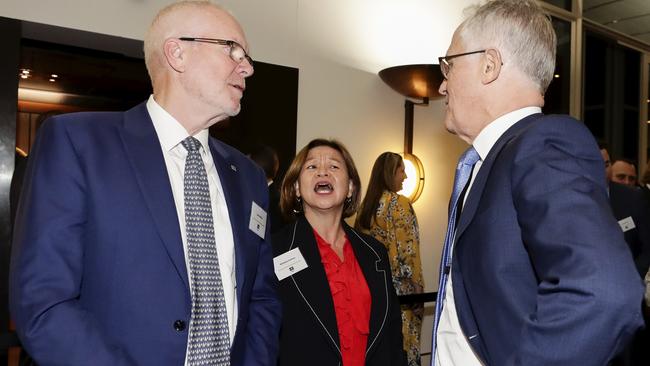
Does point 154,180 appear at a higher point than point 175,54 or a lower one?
lower

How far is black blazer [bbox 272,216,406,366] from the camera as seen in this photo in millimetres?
2291

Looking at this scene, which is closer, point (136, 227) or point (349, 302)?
point (136, 227)

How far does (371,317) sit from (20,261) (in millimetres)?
1495

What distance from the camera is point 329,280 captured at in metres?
2.46

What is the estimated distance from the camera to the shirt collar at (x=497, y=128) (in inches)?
54.7

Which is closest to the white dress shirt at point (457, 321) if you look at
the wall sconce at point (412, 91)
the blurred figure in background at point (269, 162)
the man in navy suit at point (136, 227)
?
the man in navy suit at point (136, 227)

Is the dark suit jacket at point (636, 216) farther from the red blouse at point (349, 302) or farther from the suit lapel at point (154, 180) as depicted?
the suit lapel at point (154, 180)

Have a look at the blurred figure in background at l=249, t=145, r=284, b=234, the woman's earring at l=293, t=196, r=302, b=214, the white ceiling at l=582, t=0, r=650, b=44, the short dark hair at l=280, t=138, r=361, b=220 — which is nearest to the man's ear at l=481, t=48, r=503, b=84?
the short dark hair at l=280, t=138, r=361, b=220

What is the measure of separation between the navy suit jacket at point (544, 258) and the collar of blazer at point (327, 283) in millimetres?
1121

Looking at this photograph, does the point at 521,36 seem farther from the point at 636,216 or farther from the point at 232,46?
the point at 636,216

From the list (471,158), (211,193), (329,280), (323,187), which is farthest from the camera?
(323,187)

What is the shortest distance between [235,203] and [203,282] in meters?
0.31

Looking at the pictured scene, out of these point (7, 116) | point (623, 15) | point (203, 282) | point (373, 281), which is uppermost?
point (623, 15)

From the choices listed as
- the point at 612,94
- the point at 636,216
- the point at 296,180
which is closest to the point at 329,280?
the point at 296,180
